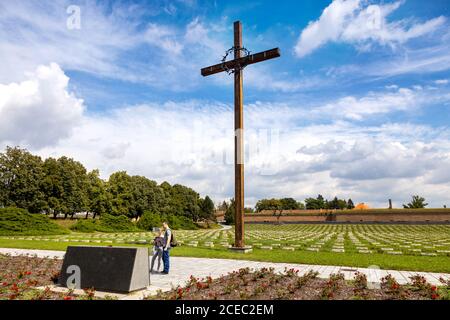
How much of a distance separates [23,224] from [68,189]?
68.4 feet

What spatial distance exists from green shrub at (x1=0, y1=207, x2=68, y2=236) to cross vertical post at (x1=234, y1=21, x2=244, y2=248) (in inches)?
880

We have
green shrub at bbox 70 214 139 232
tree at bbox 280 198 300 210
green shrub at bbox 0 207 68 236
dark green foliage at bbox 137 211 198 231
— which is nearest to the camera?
green shrub at bbox 0 207 68 236

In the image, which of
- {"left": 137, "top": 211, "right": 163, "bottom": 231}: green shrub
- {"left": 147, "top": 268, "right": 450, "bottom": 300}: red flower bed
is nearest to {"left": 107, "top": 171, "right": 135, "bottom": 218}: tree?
{"left": 137, "top": 211, "right": 163, "bottom": 231}: green shrub

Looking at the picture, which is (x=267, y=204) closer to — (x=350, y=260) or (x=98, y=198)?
(x=98, y=198)

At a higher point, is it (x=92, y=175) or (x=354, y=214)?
(x=92, y=175)

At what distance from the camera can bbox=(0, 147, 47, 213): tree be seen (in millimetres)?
45594

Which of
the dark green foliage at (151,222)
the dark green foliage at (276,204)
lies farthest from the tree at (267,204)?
the dark green foliage at (151,222)

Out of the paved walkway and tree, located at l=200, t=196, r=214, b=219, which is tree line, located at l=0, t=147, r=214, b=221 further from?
the paved walkway

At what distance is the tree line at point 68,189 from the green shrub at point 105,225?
13714mm

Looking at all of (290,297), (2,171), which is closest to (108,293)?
(290,297)

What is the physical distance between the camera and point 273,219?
3275 inches
